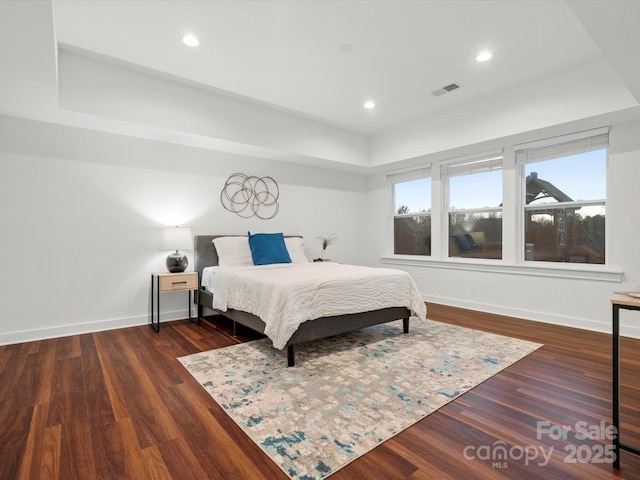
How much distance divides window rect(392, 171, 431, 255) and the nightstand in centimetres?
356

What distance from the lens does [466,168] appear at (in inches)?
194

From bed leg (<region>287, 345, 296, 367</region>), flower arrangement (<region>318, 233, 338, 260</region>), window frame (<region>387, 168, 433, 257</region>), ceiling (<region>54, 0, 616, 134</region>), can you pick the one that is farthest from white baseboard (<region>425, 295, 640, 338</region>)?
bed leg (<region>287, 345, 296, 367</region>)

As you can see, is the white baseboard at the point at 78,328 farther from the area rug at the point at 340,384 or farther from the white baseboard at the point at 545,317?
the white baseboard at the point at 545,317

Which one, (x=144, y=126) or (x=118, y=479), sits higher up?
(x=144, y=126)

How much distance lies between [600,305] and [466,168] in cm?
238

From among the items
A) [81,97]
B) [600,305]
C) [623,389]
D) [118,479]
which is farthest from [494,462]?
[81,97]

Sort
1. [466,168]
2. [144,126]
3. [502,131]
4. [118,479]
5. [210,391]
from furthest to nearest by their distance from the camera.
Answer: [466,168]
[502,131]
[144,126]
[210,391]
[118,479]

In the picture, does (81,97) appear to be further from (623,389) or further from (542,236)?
(542,236)

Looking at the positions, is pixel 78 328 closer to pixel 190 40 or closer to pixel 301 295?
pixel 301 295

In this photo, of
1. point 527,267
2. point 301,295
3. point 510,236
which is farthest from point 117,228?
point 527,267

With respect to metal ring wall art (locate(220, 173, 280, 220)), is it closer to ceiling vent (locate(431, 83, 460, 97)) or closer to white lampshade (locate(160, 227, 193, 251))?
white lampshade (locate(160, 227, 193, 251))

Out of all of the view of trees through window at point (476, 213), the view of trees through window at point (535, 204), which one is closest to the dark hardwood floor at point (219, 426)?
the view of trees through window at point (535, 204)

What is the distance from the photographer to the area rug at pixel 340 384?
5.49 feet

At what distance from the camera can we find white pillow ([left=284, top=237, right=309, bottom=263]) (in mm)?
4664
